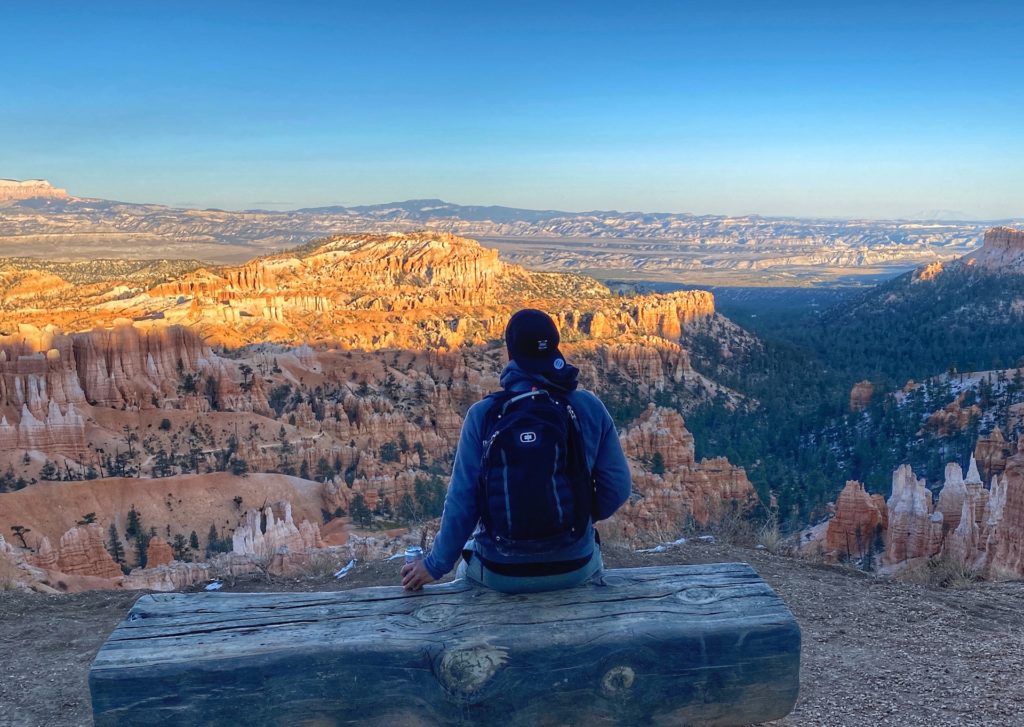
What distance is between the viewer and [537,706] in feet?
12.0

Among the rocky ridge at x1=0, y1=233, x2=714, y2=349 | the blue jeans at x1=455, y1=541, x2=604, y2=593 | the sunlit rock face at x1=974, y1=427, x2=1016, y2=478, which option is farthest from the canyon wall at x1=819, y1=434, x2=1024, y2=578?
the rocky ridge at x1=0, y1=233, x2=714, y2=349

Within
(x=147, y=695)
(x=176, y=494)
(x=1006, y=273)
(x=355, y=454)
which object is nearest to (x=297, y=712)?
(x=147, y=695)

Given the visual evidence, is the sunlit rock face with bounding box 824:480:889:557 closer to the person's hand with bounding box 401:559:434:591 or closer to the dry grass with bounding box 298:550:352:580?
the dry grass with bounding box 298:550:352:580

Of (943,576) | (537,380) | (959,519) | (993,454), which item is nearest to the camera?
(537,380)

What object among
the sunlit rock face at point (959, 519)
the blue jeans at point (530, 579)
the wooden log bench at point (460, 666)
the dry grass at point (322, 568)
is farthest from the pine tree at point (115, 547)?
the blue jeans at point (530, 579)

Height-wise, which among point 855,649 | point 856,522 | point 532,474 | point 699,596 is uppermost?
point 532,474

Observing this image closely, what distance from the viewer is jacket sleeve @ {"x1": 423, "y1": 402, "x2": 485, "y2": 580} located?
3.86 meters

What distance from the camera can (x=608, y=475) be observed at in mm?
4098

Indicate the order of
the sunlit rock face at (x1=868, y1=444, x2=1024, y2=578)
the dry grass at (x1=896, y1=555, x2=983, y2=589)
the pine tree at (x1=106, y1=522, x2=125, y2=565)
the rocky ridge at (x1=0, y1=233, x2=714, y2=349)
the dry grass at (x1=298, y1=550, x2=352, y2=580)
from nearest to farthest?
1. the dry grass at (x1=896, y1=555, x2=983, y2=589)
2. the dry grass at (x1=298, y1=550, x2=352, y2=580)
3. the sunlit rock face at (x1=868, y1=444, x2=1024, y2=578)
4. the pine tree at (x1=106, y1=522, x2=125, y2=565)
5. the rocky ridge at (x1=0, y1=233, x2=714, y2=349)

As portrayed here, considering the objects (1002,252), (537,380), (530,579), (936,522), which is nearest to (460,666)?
(530,579)

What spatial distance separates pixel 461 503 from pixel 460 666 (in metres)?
0.75

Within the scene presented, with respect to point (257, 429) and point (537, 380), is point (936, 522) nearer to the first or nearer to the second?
point (537, 380)

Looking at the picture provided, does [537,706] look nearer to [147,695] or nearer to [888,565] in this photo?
[147,695]

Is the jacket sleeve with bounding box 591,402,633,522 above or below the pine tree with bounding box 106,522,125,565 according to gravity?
above
